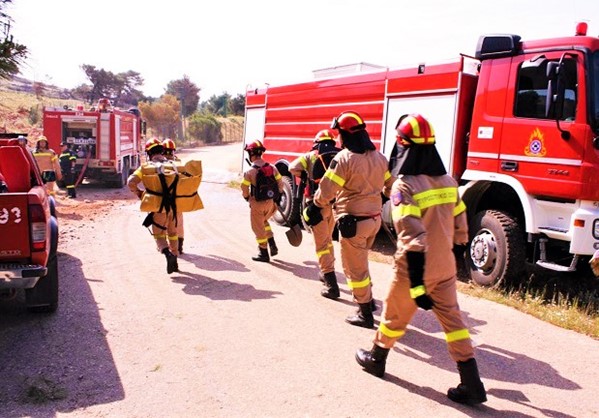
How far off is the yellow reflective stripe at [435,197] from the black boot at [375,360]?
1.13 metres

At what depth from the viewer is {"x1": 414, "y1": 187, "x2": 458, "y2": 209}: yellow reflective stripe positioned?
11.7ft

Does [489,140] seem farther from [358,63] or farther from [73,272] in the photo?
[73,272]

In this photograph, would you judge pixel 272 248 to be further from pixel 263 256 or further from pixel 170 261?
pixel 170 261

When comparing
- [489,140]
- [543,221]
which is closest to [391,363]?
[543,221]

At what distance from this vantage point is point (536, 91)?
238 inches

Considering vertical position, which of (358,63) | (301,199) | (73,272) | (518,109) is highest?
(358,63)

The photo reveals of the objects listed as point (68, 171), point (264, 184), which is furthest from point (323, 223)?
point (68, 171)

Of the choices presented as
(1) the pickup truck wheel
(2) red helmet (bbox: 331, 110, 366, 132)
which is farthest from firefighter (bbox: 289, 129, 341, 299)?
(1) the pickup truck wheel

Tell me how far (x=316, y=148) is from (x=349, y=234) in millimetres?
1683

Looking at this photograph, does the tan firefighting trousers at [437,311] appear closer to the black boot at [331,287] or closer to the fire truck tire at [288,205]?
the black boot at [331,287]

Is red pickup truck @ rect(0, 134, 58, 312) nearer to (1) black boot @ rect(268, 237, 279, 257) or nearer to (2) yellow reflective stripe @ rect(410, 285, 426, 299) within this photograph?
(2) yellow reflective stripe @ rect(410, 285, 426, 299)

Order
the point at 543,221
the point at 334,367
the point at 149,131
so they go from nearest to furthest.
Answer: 1. the point at 334,367
2. the point at 543,221
3. the point at 149,131

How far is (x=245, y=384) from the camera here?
12.5 feet

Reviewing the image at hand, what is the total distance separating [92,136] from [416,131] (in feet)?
48.5
